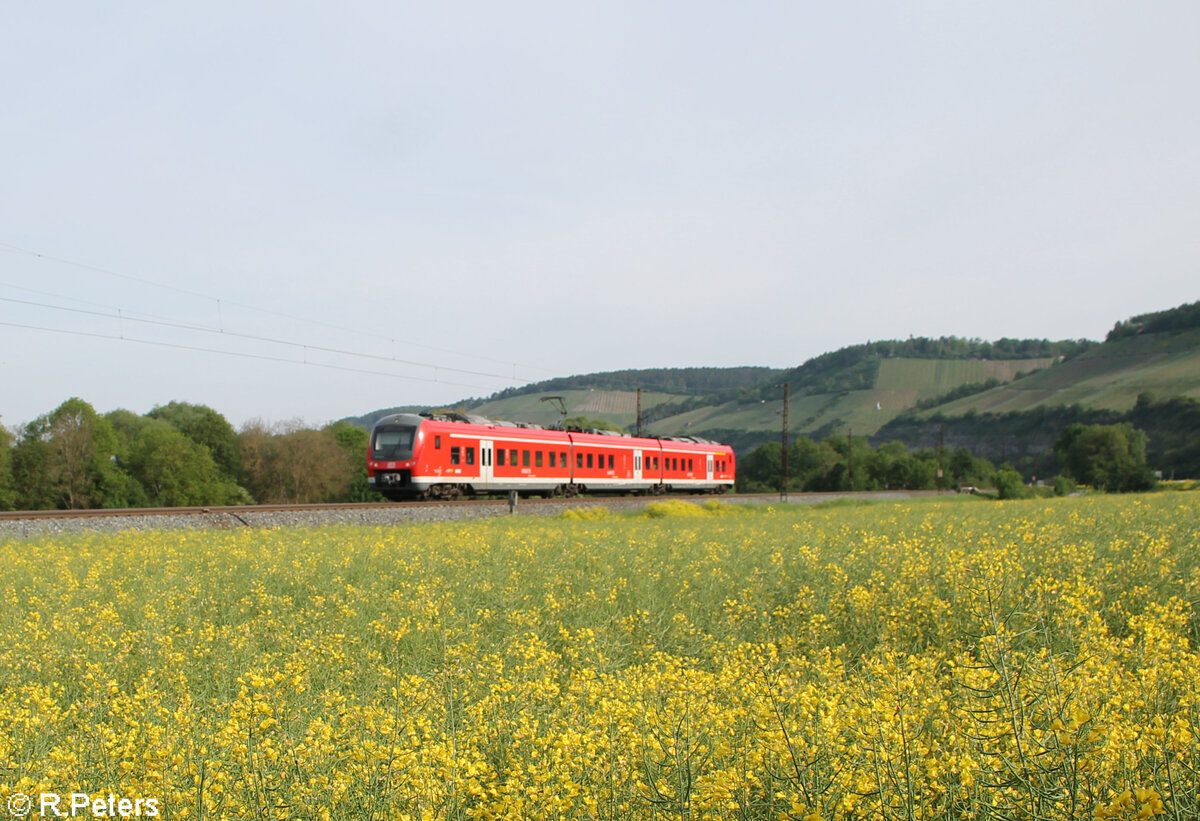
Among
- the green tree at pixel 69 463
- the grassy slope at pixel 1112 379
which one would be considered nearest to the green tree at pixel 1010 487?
the green tree at pixel 69 463

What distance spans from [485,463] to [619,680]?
20773 mm

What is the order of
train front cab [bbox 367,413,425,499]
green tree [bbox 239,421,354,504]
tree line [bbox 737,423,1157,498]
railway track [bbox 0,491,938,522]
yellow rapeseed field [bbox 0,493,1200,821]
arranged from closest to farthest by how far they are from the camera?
yellow rapeseed field [bbox 0,493,1200,821], railway track [bbox 0,491,938,522], train front cab [bbox 367,413,425,499], green tree [bbox 239,421,354,504], tree line [bbox 737,423,1157,498]

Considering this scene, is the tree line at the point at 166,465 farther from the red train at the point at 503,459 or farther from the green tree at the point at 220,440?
the red train at the point at 503,459

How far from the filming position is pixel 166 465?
4516cm

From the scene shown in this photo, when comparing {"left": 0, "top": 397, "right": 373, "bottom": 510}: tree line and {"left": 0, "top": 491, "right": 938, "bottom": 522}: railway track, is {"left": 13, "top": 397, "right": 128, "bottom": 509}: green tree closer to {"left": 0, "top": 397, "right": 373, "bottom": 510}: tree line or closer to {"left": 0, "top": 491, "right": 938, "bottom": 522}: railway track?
{"left": 0, "top": 397, "right": 373, "bottom": 510}: tree line

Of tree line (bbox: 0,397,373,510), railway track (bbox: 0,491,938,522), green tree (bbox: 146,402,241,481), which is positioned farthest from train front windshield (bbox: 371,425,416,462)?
green tree (bbox: 146,402,241,481)

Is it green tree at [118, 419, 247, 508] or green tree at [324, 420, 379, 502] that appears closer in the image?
green tree at [118, 419, 247, 508]

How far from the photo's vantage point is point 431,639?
244 inches

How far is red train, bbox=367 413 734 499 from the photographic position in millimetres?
23172

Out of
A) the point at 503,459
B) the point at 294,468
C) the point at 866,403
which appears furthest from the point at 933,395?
the point at 503,459

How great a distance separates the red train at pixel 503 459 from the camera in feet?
76.0

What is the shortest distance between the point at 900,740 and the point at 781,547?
805 cm

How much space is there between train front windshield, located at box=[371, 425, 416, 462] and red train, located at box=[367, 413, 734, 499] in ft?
0.09

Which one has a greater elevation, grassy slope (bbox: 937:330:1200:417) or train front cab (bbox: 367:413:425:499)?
grassy slope (bbox: 937:330:1200:417)
